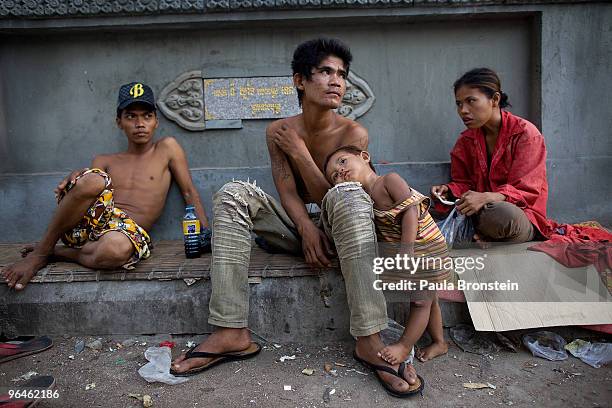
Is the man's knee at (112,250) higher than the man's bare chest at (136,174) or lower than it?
lower

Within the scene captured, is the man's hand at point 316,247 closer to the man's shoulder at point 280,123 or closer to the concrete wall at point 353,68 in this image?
the man's shoulder at point 280,123

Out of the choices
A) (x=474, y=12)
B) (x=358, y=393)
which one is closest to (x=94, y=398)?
(x=358, y=393)

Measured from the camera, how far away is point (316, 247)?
2.50 meters

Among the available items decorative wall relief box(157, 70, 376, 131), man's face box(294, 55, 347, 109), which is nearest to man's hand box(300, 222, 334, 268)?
man's face box(294, 55, 347, 109)

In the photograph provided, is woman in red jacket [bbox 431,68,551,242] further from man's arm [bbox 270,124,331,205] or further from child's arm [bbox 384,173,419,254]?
man's arm [bbox 270,124,331,205]

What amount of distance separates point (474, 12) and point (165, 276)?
3.03 m

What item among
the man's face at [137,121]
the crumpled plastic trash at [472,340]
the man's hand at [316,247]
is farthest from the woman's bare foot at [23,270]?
the crumpled plastic trash at [472,340]

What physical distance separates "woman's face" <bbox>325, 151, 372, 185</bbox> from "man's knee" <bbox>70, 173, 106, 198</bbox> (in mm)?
1293

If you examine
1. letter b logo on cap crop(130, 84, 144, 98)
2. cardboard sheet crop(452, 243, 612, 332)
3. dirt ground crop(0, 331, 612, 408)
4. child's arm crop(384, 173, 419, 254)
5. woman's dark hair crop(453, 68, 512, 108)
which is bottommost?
dirt ground crop(0, 331, 612, 408)

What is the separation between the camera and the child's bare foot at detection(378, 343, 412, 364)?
212cm

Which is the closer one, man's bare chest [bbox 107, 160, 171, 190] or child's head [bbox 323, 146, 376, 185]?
child's head [bbox 323, 146, 376, 185]

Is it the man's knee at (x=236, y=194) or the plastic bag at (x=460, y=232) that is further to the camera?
the plastic bag at (x=460, y=232)

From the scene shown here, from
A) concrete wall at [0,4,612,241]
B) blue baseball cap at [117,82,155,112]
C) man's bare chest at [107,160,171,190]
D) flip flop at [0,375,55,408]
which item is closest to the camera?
flip flop at [0,375,55,408]

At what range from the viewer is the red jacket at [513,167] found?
2846 millimetres
